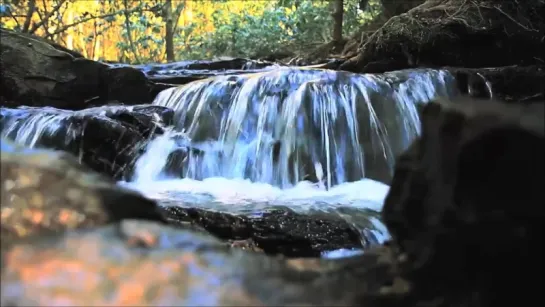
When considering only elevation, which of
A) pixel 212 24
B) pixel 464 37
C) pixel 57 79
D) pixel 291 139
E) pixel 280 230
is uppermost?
pixel 212 24

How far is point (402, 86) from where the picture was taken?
5.52 metres

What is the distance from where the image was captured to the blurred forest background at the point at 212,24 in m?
10.8

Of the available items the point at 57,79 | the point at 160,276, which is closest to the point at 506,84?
the point at 160,276

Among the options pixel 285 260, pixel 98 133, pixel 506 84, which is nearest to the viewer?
pixel 285 260

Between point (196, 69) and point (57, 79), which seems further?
point (196, 69)

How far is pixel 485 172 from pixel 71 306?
1094mm

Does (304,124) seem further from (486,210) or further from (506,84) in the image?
(486,210)

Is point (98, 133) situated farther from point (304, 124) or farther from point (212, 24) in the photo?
point (212, 24)

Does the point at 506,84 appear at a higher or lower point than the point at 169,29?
lower

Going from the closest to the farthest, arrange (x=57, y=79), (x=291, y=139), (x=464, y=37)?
(x=291, y=139), (x=57, y=79), (x=464, y=37)

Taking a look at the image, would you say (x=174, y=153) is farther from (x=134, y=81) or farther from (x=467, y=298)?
(x=467, y=298)

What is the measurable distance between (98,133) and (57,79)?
217 centimetres

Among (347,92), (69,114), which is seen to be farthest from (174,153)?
(347,92)

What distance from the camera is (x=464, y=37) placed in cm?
680
